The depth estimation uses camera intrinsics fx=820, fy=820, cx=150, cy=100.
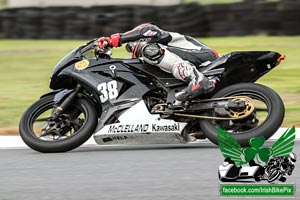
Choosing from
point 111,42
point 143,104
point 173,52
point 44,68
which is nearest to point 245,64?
point 173,52

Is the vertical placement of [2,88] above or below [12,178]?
below

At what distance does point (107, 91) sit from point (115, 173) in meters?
1.69

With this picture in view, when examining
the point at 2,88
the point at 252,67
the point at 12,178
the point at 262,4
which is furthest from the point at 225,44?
the point at 12,178

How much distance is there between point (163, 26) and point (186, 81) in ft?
45.5

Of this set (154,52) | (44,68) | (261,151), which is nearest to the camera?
(261,151)

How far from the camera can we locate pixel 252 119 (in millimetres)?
7875

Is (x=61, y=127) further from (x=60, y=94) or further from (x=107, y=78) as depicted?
(x=107, y=78)

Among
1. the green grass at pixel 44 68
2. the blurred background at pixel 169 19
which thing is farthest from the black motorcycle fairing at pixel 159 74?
the blurred background at pixel 169 19

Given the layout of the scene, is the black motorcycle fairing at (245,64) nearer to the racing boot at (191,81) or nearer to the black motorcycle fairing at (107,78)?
the racing boot at (191,81)

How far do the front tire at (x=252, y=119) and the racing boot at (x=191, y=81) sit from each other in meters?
0.14

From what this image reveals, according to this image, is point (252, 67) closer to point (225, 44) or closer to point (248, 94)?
point (248, 94)

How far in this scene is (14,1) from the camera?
27375 mm

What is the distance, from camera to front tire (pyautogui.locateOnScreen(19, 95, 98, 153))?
813 centimetres

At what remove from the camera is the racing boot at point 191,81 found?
26.1ft
